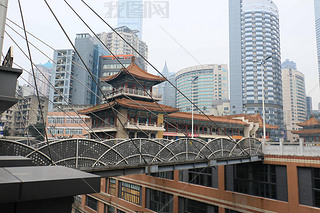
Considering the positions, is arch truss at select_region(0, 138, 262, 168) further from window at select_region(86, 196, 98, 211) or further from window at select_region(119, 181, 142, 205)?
window at select_region(86, 196, 98, 211)

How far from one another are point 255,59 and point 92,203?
110201mm

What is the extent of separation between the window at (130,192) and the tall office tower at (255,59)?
9215 centimetres

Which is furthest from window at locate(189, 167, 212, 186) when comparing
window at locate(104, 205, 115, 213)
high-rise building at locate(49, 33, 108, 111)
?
high-rise building at locate(49, 33, 108, 111)

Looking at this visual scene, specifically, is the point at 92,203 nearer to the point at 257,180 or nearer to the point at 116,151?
the point at 257,180

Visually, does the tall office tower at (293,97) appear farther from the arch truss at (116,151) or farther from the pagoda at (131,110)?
the arch truss at (116,151)

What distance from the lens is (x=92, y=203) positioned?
33156 millimetres

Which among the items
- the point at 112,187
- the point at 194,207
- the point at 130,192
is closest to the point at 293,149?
the point at 194,207

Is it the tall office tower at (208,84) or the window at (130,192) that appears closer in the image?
the window at (130,192)

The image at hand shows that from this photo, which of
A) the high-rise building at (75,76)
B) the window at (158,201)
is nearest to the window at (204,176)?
the window at (158,201)

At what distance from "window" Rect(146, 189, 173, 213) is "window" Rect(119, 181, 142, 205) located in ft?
5.62

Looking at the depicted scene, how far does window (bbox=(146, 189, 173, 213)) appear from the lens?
897 inches

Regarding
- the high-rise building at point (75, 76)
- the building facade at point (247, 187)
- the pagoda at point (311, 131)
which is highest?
the high-rise building at point (75, 76)

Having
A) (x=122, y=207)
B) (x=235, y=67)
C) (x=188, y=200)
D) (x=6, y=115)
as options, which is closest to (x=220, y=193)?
(x=188, y=200)

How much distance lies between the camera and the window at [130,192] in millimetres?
26656
